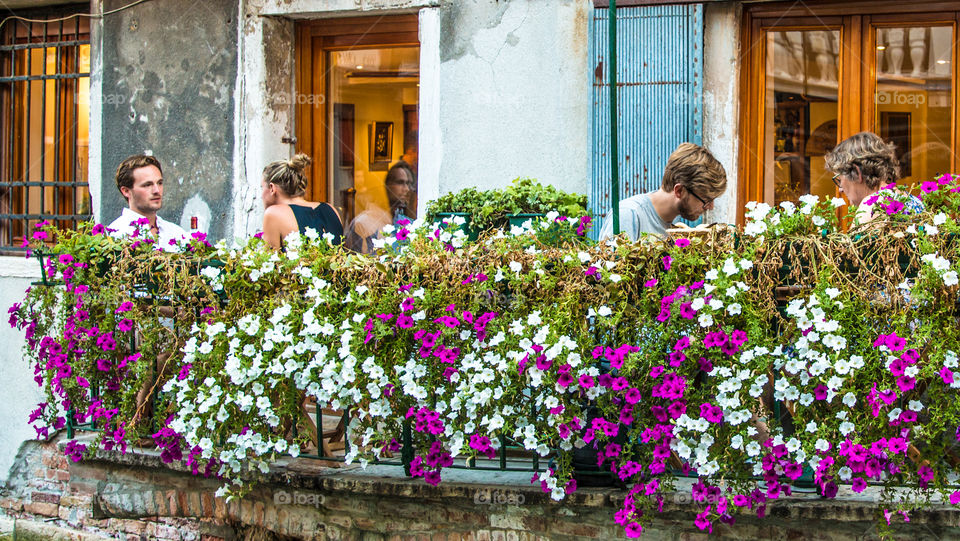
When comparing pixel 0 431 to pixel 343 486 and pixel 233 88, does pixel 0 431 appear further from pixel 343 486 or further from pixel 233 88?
pixel 343 486

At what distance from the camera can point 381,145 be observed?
659 centimetres

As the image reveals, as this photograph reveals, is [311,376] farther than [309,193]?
No

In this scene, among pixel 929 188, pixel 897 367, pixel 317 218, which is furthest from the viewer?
pixel 317 218

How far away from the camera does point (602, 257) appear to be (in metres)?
3.51

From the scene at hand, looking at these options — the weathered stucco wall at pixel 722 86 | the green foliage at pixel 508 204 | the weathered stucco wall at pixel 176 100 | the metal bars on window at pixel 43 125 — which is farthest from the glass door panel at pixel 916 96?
the metal bars on window at pixel 43 125

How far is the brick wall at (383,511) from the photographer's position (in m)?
3.43

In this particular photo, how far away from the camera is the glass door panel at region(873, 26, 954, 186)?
5.35 m

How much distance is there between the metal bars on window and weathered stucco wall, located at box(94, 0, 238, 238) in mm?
427

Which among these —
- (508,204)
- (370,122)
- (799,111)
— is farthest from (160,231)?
(799,111)

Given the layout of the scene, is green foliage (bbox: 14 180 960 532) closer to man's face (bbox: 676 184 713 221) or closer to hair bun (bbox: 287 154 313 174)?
man's face (bbox: 676 184 713 221)

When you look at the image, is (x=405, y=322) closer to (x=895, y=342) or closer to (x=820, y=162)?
(x=895, y=342)

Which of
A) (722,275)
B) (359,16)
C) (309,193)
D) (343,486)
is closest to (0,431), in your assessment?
(309,193)

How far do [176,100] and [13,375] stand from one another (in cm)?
223

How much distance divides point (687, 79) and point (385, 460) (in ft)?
8.52
